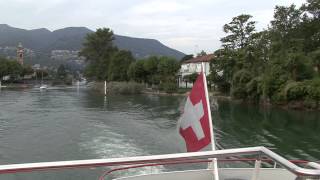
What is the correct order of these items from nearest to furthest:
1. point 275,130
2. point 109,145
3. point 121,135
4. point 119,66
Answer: point 109,145
point 121,135
point 275,130
point 119,66

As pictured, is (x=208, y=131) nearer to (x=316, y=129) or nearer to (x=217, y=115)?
(x=316, y=129)

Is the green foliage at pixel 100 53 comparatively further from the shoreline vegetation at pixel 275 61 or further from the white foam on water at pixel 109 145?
the white foam on water at pixel 109 145

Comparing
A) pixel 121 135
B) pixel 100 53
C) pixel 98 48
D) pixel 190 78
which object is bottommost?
pixel 121 135

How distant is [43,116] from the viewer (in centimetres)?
4047

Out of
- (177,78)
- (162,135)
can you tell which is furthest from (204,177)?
(177,78)

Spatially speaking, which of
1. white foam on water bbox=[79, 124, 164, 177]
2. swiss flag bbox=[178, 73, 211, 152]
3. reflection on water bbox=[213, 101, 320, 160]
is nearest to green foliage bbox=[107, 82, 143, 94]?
reflection on water bbox=[213, 101, 320, 160]

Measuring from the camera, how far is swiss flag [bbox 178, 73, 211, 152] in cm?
621

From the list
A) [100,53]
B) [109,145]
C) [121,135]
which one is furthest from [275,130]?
[100,53]

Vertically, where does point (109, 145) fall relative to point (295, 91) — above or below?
below

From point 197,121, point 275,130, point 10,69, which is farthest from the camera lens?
point 10,69

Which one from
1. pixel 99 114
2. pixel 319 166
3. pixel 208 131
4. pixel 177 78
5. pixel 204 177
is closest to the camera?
pixel 319 166

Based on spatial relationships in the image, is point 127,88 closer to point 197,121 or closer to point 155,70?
point 155,70

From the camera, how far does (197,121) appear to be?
6.34 m

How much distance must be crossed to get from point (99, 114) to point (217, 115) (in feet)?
37.3
